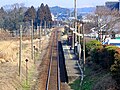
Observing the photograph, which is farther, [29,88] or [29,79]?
[29,79]

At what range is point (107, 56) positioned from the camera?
16.3 metres

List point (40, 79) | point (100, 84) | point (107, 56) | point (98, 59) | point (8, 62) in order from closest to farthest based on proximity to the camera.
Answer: point (100, 84) < point (107, 56) < point (98, 59) < point (40, 79) < point (8, 62)

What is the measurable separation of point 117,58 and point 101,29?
23934 mm

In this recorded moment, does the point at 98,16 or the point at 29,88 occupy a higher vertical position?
the point at 98,16

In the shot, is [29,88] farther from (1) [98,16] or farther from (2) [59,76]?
(1) [98,16]

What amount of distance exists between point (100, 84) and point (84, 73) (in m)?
5.24

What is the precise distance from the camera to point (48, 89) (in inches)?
682

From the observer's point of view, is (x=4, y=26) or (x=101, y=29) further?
(x=4, y=26)

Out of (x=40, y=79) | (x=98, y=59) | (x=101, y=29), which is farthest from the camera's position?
(x=101, y=29)

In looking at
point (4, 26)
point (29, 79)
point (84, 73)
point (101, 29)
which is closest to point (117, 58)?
point (84, 73)

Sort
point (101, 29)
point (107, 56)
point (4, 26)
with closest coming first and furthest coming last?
point (107, 56), point (101, 29), point (4, 26)

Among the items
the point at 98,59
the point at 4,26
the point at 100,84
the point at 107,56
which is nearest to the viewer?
the point at 100,84

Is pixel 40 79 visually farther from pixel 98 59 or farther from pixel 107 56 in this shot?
pixel 107 56

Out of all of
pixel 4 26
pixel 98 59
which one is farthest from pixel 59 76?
pixel 4 26
